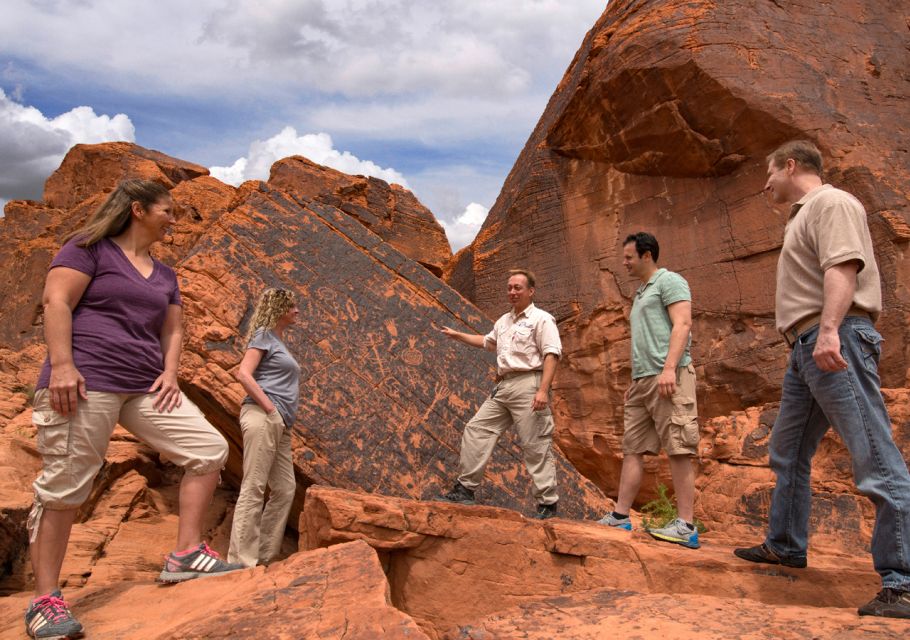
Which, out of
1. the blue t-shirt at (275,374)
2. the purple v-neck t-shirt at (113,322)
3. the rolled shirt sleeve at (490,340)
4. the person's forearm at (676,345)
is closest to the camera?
the purple v-neck t-shirt at (113,322)

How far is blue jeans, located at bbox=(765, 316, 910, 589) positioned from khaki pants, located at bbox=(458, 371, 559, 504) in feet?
4.42

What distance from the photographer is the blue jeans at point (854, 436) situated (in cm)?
266

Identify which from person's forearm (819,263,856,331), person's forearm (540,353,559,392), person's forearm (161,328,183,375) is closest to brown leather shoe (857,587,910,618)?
person's forearm (819,263,856,331)

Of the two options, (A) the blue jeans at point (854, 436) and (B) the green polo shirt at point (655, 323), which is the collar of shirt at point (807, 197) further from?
(B) the green polo shirt at point (655, 323)

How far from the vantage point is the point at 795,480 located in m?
3.17

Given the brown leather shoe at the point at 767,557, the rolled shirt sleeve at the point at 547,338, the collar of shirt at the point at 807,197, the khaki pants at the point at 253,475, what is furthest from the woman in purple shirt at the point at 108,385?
the collar of shirt at the point at 807,197

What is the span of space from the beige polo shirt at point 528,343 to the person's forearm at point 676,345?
2.32ft

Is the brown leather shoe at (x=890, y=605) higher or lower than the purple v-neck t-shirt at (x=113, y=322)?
lower

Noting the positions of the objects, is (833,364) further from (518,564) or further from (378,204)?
(378,204)

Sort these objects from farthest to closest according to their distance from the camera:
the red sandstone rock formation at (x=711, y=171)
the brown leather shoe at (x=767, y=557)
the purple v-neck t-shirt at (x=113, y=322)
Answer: the red sandstone rock formation at (x=711, y=171), the brown leather shoe at (x=767, y=557), the purple v-neck t-shirt at (x=113, y=322)

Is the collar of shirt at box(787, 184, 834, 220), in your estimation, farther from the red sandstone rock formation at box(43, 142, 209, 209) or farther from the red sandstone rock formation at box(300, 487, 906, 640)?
the red sandstone rock formation at box(43, 142, 209, 209)

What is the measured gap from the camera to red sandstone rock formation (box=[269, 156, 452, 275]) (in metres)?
11.9

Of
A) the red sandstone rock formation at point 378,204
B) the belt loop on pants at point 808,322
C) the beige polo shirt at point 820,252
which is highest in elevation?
the red sandstone rock formation at point 378,204

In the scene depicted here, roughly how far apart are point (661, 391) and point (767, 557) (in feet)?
3.00
